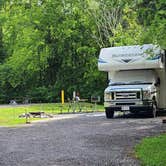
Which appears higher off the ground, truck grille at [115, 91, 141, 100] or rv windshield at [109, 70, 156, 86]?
rv windshield at [109, 70, 156, 86]

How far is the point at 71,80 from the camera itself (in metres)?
48.9

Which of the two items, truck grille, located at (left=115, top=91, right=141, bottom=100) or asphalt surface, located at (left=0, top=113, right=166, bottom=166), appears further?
truck grille, located at (left=115, top=91, right=141, bottom=100)

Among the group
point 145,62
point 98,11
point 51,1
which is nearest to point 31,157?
point 145,62

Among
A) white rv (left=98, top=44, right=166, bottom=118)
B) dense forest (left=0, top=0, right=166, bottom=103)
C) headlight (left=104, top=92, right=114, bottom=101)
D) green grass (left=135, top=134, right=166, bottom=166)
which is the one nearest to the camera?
green grass (left=135, top=134, right=166, bottom=166)

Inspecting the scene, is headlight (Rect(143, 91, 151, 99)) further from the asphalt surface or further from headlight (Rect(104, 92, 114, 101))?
the asphalt surface

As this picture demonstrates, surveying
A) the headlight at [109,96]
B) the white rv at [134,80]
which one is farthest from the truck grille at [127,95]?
the headlight at [109,96]

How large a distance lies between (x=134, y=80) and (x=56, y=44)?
27.9m

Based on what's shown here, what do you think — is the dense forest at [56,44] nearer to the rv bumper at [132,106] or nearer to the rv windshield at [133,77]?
the rv windshield at [133,77]

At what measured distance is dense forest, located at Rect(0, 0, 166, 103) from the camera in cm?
4541

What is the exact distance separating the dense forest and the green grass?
102 ft

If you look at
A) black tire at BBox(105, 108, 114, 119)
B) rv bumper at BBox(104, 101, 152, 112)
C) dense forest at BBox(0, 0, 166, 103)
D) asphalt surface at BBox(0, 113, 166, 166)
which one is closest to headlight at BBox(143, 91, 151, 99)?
rv bumper at BBox(104, 101, 152, 112)

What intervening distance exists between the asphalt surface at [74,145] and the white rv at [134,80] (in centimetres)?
402

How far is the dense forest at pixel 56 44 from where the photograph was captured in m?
45.4

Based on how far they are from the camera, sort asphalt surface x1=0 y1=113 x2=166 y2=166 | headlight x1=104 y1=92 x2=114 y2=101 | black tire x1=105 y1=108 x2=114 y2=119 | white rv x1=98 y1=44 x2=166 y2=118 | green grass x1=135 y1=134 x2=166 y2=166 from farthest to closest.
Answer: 1. black tire x1=105 y1=108 x2=114 y2=119
2. headlight x1=104 y1=92 x2=114 y2=101
3. white rv x1=98 y1=44 x2=166 y2=118
4. asphalt surface x1=0 y1=113 x2=166 y2=166
5. green grass x1=135 y1=134 x2=166 y2=166
